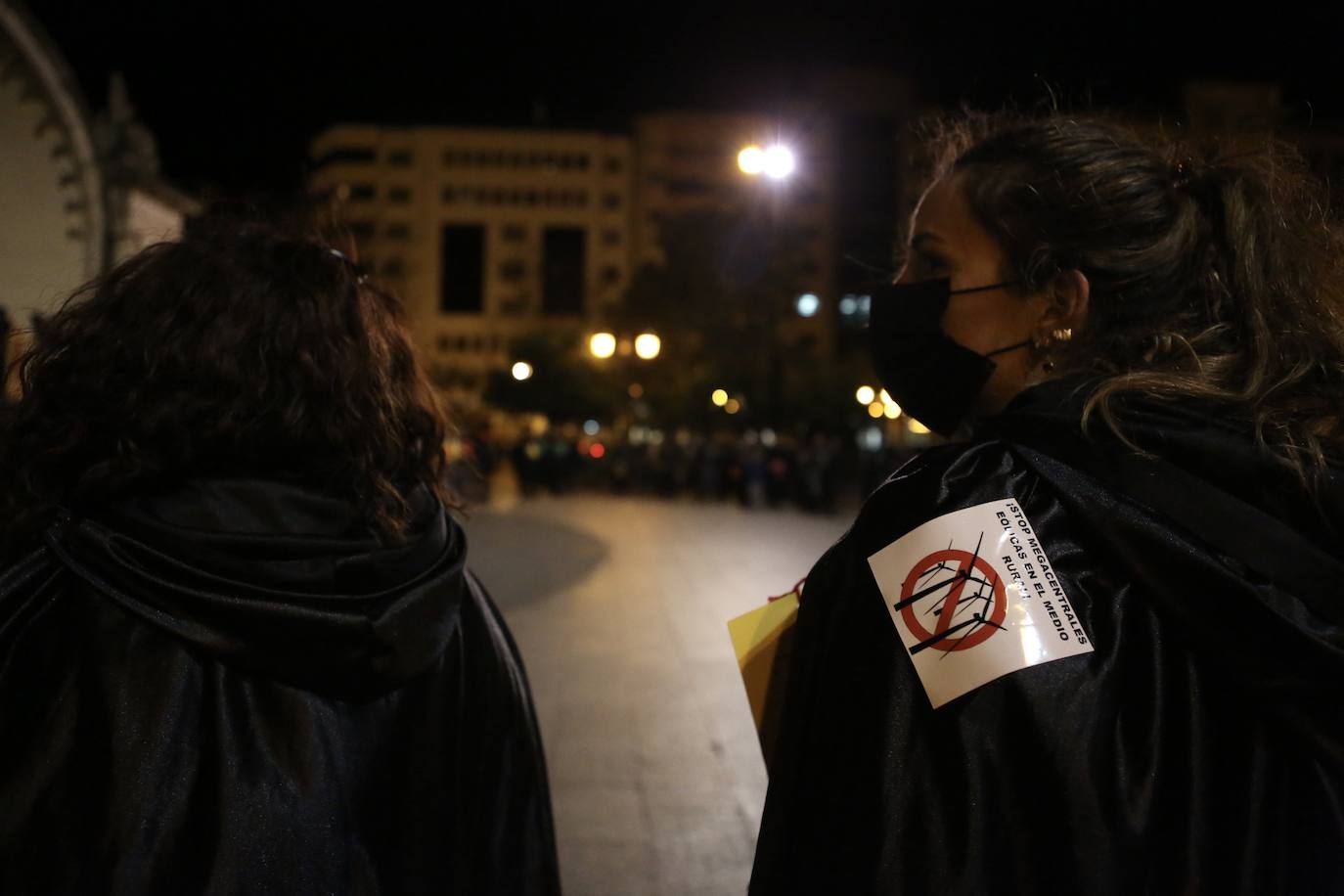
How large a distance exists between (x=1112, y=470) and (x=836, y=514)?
20068 millimetres

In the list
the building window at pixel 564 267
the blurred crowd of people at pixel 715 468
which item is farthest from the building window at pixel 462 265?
the blurred crowd of people at pixel 715 468

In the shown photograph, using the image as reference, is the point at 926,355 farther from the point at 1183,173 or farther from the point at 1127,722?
the point at 1127,722

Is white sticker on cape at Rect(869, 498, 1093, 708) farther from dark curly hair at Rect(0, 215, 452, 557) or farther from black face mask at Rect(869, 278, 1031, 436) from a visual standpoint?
dark curly hair at Rect(0, 215, 452, 557)

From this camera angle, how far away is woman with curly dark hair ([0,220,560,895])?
4.29ft

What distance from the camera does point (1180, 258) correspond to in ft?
4.15

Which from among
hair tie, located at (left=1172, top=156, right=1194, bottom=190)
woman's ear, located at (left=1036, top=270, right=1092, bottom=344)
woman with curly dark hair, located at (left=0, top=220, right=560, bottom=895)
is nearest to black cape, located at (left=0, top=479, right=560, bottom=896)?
woman with curly dark hair, located at (left=0, top=220, right=560, bottom=895)

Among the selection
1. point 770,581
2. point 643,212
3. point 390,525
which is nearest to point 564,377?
point 643,212

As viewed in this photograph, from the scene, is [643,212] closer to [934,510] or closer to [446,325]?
[446,325]

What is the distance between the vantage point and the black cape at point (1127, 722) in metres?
1.00

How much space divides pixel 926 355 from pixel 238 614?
1072 mm

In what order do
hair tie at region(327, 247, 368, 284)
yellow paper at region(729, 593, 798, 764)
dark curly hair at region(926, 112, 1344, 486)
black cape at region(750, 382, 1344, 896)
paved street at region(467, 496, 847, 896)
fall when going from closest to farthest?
1. black cape at region(750, 382, 1344, 896)
2. dark curly hair at region(926, 112, 1344, 486)
3. yellow paper at region(729, 593, 798, 764)
4. hair tie at region(327, 247, 368, 284)
5. paved street at region(467, 496, 847, 896)

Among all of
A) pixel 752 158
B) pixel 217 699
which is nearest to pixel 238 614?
pixel 217 699

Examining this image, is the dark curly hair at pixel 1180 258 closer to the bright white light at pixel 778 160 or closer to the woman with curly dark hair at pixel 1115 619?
the woman with curly dark hair at pixel 1115 619

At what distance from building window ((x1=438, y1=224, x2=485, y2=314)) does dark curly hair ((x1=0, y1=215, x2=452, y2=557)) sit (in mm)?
80239
